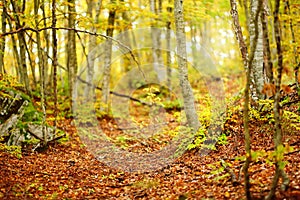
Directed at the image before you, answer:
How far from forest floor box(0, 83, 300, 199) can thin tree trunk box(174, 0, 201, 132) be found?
869 millimetres

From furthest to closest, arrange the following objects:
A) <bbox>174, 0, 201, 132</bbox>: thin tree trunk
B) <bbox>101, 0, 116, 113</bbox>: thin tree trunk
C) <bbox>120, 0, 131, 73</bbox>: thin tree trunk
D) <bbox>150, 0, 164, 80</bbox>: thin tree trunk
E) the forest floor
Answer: <bbox>120, 0, 131, 73</bbox>: thin tree trunk, <bbox>150, 0, 164, 80</bbox>: thin tree trunk, <bbox>101, 0, 116, 113</bbox>: thin tree trunk, <bbox>174, 0, 201, 132</bbox>: thin tree trunk, the forest floor

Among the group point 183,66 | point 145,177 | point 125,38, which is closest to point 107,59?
point 183,66

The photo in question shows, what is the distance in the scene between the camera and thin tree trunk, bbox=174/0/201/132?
820cm

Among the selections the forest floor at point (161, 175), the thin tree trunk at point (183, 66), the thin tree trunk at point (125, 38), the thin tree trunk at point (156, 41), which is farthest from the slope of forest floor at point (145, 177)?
the thin tree trunk at point (125, 38)

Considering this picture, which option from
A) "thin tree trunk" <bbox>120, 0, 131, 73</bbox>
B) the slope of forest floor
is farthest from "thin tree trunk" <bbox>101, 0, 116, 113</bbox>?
the slope of forest floor

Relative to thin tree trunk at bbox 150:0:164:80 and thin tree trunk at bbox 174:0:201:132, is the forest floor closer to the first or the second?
thin tree trunk at bbox 174:0:201:132

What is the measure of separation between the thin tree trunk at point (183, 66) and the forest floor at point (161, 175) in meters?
0.87

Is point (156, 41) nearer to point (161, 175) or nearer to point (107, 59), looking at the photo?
point (107, 59)

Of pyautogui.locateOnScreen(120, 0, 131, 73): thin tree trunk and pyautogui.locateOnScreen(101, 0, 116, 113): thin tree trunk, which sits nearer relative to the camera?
pyautogui.locateOnScreen(101, 0, 116, 113): thin tree trunk

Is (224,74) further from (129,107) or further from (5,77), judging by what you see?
(5,77)

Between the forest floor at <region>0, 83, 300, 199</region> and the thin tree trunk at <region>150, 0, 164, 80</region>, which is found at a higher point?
the thin tree trunk at <region>150, 0, 164, 80</region>

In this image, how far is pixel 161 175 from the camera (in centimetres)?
696

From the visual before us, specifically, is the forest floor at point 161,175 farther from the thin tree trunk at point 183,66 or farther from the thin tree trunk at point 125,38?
the thin tree trunk at point 125,38

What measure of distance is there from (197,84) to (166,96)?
3776 mm
